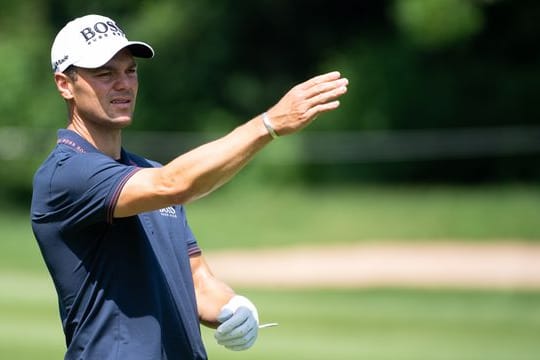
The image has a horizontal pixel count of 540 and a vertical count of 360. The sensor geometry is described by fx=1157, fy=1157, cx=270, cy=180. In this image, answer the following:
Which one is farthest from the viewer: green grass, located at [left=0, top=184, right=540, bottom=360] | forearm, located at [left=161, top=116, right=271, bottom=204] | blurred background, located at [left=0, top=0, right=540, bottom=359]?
blurred background, located at [left=0, top=0, right=540, bottom=359]

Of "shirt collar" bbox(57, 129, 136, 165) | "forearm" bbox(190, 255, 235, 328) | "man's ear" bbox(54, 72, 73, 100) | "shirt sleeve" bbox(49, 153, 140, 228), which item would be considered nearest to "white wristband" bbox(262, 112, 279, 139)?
"shirt sleeve" bbox(49, 153, 140, 228)

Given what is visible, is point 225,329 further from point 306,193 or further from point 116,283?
point 306,193

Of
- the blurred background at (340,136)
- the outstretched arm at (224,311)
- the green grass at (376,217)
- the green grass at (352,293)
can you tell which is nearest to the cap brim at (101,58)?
the outstretched arm at (224,311)

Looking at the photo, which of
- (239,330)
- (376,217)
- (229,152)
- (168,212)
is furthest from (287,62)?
(229,152)

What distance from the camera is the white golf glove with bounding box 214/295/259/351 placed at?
15.8ft

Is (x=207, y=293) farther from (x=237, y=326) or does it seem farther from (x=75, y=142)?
(x=75, y=142)

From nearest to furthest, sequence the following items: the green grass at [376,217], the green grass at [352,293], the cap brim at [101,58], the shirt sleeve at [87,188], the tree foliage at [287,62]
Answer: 1. the shirt sleeve at [87,188]
2. the cap brim at [101,58]
3. the green grass at [352,293]
4. the green grass at [376,217]
5. the tree foliage at [287,62]

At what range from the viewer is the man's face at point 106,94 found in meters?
4.66

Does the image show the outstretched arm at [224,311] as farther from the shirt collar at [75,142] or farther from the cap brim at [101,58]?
the cap brim at [101,58]

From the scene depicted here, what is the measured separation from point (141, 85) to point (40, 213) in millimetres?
25798

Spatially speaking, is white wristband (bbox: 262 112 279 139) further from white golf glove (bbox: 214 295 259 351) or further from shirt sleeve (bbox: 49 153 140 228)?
white golf glove (bbox: 214 295 259 351)

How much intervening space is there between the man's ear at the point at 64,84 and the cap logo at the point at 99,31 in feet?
0.64

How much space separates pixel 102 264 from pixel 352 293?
13116 millimetres

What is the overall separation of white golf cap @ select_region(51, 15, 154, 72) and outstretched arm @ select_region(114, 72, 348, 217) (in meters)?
0.61
